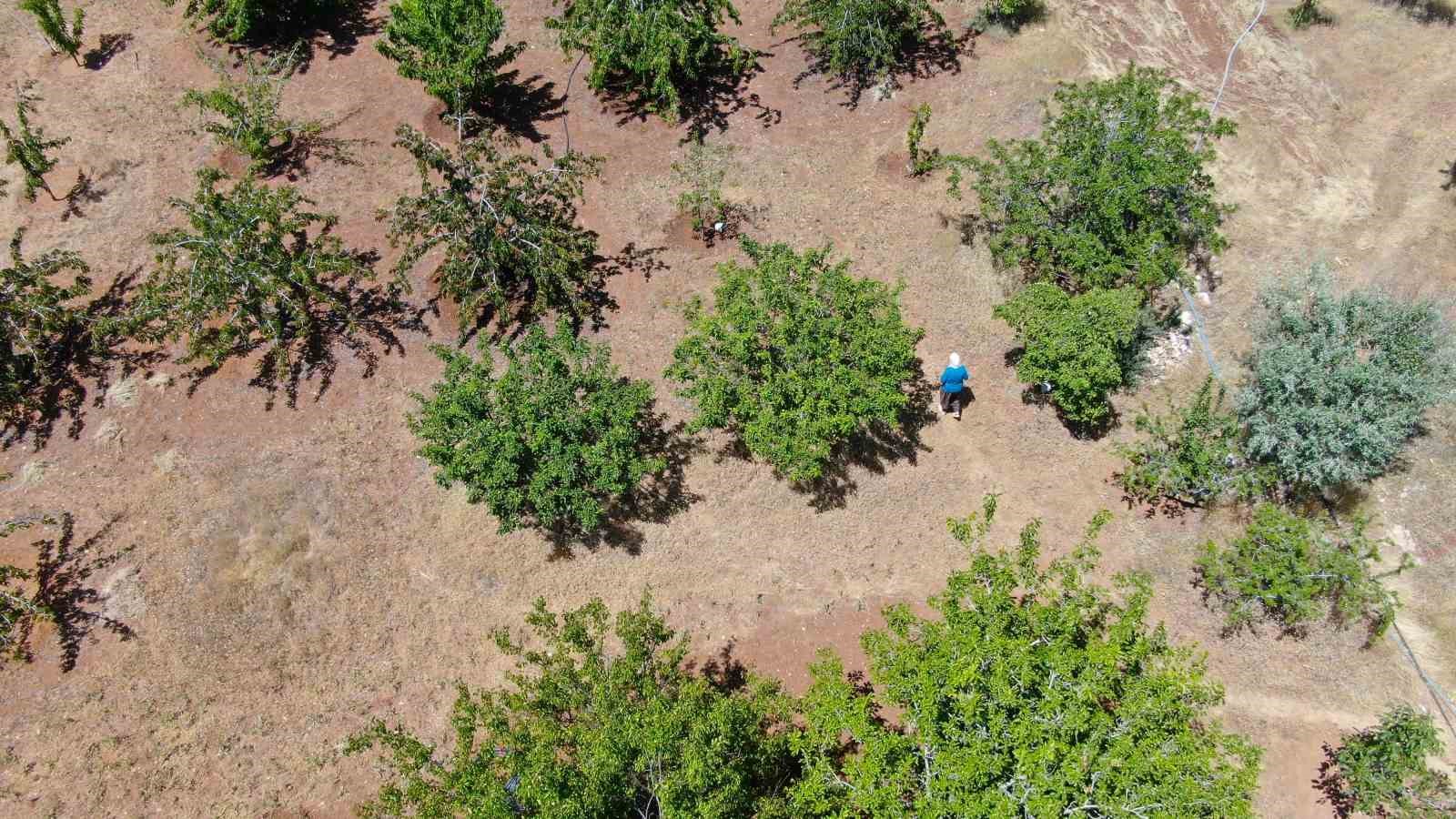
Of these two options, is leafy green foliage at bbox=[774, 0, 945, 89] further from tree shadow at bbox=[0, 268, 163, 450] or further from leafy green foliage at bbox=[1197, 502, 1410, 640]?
tree shadow at bbox=[0, 268, 163, 450]

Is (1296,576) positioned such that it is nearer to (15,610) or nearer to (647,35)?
(647,35)

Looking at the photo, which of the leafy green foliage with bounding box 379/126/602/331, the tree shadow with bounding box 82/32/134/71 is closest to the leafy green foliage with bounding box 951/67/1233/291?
the leafy green foliage with bounding box 379/126/602/331

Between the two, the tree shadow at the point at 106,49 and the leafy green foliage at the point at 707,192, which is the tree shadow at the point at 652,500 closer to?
the leafy green foliage at the point at 707,192

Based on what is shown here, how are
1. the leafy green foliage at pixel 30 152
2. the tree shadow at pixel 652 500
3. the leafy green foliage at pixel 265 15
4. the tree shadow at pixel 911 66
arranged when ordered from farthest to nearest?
the leafy green foliage at pixel 265 15 → the tree shadow at pixel 911 66 → the leafy green foliage at pixel 30 152 → the tree shadow at pixel 652 500

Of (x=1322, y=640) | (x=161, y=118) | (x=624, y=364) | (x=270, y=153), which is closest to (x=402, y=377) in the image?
(x=624, y=364)

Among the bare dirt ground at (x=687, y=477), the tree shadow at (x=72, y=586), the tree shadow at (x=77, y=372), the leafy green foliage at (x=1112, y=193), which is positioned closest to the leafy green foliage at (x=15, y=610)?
the tree shadow at (x=72, y=586)

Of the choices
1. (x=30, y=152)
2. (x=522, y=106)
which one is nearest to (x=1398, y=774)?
(x=522, y=106)
